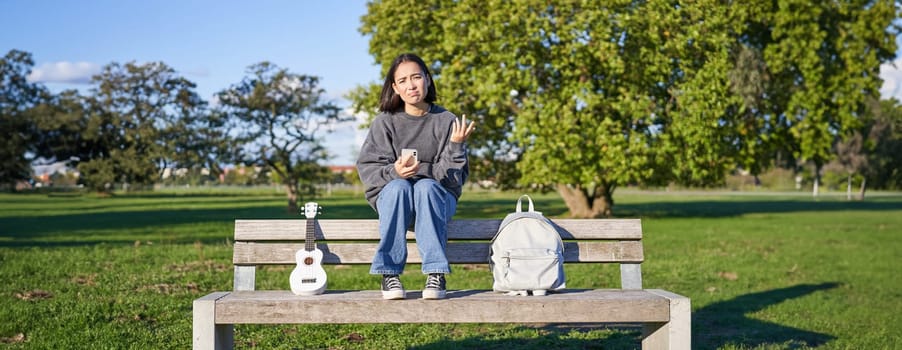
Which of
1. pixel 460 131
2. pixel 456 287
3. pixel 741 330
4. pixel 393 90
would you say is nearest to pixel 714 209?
pixel 456 287

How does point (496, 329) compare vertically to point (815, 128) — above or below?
below

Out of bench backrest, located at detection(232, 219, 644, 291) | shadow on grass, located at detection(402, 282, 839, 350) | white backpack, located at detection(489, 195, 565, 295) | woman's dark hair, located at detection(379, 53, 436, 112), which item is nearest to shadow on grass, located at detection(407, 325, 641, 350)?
shadow on grass, located at detection(402, 282, 839, 350)

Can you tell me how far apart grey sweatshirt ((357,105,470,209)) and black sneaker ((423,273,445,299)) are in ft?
1.92

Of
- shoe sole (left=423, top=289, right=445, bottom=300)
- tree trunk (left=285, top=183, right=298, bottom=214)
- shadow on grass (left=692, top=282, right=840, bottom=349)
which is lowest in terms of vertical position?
shadow on grass (left=692, top=282, right=840, bottom=349)

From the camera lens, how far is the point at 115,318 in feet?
23.4

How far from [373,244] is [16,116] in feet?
203

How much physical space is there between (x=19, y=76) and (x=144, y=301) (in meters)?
59.5

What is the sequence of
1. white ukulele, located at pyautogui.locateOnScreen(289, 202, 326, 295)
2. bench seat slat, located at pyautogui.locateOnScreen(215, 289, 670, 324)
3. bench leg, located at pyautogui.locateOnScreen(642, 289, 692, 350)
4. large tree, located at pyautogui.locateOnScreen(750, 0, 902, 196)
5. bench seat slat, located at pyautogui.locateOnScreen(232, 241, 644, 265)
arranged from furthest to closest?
large tree, located at pyautogui.locateOnScreen(750, 0, 902, 196) < bench seat slat, located at pyautogui.locateOnScreen(232, 241, 644, 265) < white ukulele, located at pyautogui.locateOnScreen(289, 202, 326, 295) < bench leg, located at pyautogui.locateOnScreen(642, 289, 692, 350) < bench seat slat, located at pyautogui.locateOnScreen(215, 289, 670, 324)

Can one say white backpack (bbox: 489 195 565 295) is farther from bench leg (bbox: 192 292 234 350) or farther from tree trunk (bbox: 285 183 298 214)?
tree trunk (bbox: 285 183 298 214)

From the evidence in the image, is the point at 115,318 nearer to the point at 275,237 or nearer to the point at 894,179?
the point at 275,237

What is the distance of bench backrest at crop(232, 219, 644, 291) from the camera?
4.56m

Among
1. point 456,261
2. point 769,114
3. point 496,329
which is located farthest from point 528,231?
point 769,114

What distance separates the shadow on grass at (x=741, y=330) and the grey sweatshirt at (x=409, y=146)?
3109 mm

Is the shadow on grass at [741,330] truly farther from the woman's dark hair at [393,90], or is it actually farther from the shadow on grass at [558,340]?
the woman's dark hair at [393,90]
